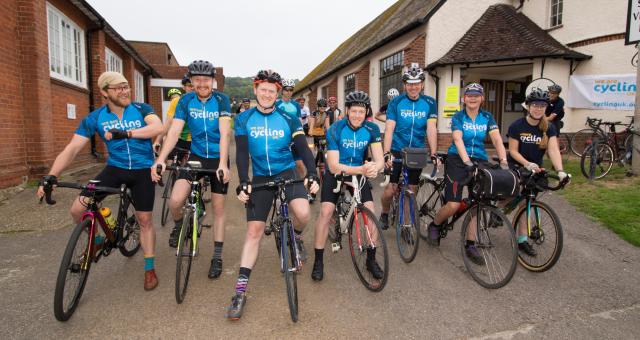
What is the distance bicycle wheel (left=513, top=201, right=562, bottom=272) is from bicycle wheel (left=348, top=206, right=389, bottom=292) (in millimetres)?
1719

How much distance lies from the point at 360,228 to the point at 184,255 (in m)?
1.76

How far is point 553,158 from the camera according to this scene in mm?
4430

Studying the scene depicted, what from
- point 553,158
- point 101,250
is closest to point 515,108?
point 553,158

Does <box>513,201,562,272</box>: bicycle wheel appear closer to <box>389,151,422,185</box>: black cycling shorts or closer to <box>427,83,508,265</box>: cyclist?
<box>427,83,508,265</box>: cyclist

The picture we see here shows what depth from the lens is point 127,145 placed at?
376cm

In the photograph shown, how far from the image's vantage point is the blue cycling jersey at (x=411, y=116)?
511 centimetres

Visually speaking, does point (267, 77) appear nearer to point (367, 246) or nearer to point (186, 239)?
point (186, 239)

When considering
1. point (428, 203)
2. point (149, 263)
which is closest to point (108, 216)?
point (149, 263)

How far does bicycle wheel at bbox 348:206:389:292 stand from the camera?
369 centimetres

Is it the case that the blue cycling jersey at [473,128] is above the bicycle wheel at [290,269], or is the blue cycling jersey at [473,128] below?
above

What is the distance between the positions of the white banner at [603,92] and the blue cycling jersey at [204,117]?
12.8 meters

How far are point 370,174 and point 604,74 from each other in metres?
12.6

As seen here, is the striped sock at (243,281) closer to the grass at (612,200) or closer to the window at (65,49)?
the grass at (612,200)

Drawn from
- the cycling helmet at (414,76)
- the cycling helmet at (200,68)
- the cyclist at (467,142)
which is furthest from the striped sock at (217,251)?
the cycling helmet at (414,76)
